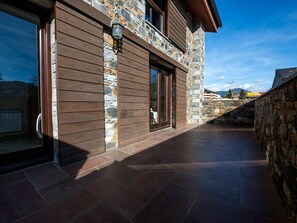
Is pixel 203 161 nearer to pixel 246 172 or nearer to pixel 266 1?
pixel 246 172

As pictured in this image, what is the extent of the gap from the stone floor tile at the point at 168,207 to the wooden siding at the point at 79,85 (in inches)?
54.4

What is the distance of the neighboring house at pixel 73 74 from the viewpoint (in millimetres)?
1964

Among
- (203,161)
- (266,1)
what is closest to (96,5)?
(203,161)

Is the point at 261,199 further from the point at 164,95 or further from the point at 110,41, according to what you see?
the point at 164,95

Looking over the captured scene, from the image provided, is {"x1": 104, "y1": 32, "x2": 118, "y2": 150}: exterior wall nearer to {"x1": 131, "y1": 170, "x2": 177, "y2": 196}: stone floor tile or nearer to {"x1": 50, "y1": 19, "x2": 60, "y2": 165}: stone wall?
{"x1": 50, "y1": 19, "x2": 60, "y2": 165}: stone wall

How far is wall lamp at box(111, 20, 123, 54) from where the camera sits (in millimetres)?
2521

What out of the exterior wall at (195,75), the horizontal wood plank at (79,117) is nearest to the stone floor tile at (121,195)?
the horizontal wood plank at (79,117)

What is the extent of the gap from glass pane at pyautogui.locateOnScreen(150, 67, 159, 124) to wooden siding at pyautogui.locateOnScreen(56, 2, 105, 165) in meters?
1.99

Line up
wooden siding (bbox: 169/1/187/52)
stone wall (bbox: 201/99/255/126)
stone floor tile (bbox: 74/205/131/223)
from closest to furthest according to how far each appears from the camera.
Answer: stone floor tile (bbox: 74/205/131/223) < wooden siding (bbox: 169/1/187/52) < stone wall (bbox: 201/99/255/126)

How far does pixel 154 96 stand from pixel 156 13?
2.37m

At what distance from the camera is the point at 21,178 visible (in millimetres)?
1670

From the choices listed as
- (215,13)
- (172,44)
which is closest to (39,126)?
(172,44)

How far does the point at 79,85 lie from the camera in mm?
2160

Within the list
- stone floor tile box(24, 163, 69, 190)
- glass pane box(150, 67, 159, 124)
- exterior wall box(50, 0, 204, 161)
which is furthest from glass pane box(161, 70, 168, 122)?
stone floor tile box(24, 163, 69, 190)
